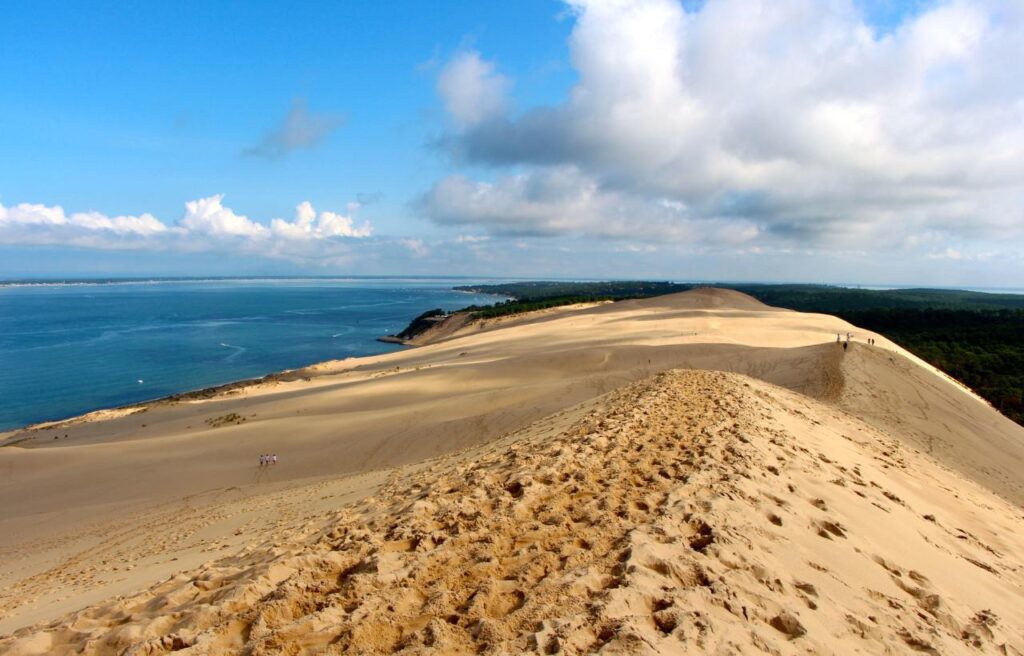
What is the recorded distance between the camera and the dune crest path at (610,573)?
11.6ft

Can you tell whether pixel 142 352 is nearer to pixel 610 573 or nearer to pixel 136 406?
pixel 136 406

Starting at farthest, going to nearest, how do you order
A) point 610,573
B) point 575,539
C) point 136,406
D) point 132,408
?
1. point 136,406
2. point 132,408
3. point 575,539
4. point 610,573

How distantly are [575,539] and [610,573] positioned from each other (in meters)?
0.61

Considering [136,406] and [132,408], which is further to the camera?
[136,406]

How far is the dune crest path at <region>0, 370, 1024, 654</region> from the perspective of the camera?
3551 mm

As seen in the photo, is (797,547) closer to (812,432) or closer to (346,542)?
(346,542)

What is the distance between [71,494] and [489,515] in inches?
549

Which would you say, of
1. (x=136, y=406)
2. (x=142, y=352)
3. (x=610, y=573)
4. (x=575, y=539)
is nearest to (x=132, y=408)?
(x=136, y=406)

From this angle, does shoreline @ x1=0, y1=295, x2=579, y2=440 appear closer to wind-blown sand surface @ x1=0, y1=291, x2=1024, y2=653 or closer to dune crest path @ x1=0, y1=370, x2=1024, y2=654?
wind-blown sand surface @ x1=0, y1=291, x2=1024, y2=653

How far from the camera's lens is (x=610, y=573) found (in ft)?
13.3

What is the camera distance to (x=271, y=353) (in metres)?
52.8

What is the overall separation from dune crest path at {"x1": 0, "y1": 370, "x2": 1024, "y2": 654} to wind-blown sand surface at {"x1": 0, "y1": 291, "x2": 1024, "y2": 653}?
0.02 meters

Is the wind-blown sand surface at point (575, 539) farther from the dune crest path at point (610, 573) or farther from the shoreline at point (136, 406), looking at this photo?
the shoreline at point (136, 406)

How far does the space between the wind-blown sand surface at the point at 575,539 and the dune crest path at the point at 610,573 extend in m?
0.02
